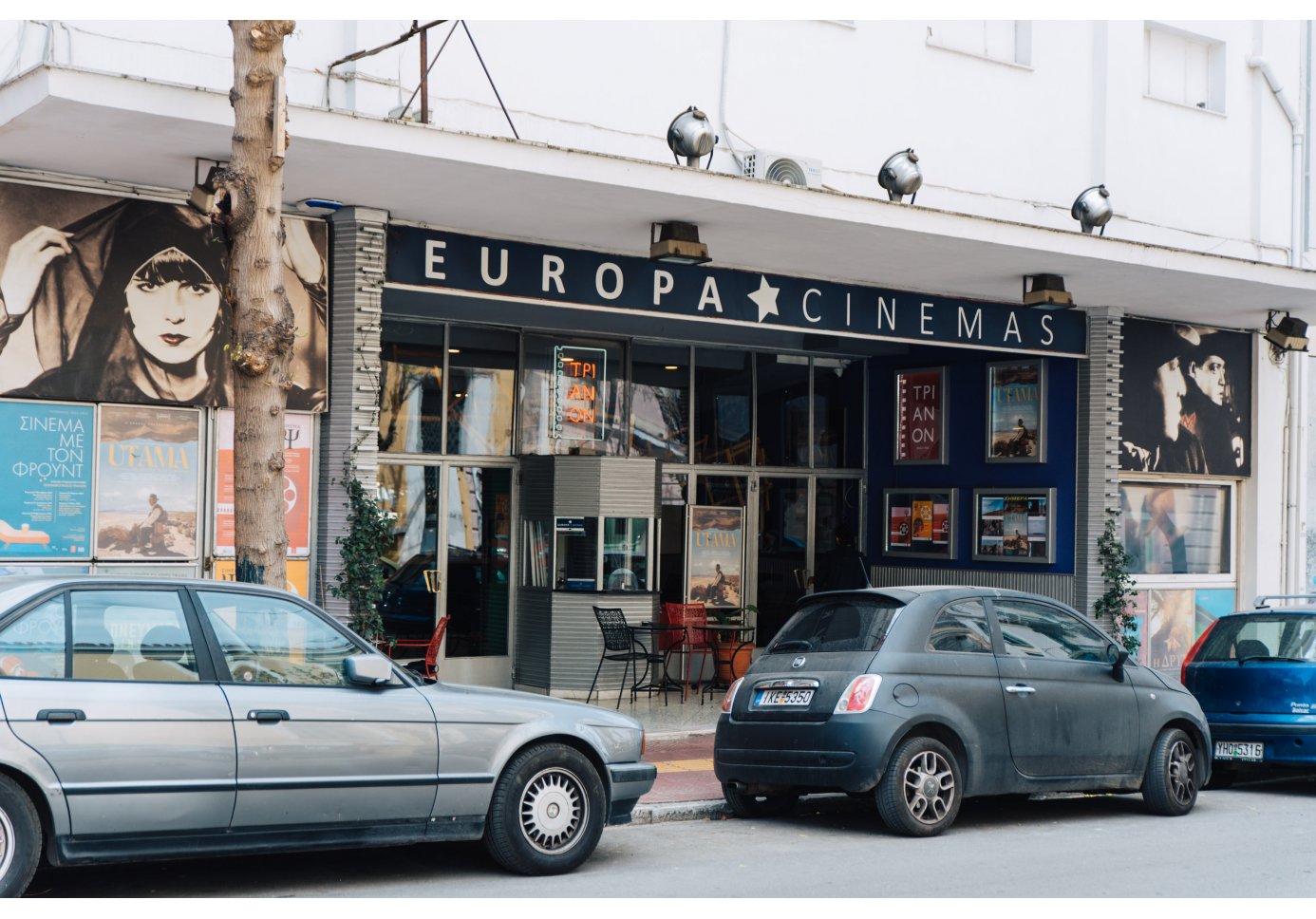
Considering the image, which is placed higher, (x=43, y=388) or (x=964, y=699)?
(x=43, y=388)

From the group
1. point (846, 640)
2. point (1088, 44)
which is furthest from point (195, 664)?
point (1088, 44)

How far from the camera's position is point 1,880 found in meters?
6.27

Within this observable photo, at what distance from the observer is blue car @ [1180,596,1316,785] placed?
11.1 meters

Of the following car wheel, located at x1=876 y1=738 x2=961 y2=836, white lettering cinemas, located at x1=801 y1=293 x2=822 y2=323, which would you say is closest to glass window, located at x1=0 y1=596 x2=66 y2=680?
car wheel, located at x1=876 y1=738 x2=961 y2=836

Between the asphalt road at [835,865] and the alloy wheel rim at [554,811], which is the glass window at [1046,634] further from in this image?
the alloy wheel rim at [554,811]

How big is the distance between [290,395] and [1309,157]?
14.0 meters

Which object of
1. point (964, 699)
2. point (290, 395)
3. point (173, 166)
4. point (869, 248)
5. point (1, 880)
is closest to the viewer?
point (1, 880)

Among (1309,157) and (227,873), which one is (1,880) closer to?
(227,873)

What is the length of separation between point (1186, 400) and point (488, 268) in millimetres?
9251

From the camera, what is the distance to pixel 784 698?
9.35 metres

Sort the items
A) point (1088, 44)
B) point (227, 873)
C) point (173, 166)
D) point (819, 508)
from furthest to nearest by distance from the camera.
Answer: point (819, 508) < point (1088, 44) < point (173, 166) < point (227, 873)

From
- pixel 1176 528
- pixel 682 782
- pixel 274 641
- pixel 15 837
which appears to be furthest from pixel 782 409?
pixel 15 837

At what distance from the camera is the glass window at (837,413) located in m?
18.4

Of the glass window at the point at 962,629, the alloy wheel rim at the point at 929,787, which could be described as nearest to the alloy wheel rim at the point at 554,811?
the alloy wheel rim at the point at 929,787
